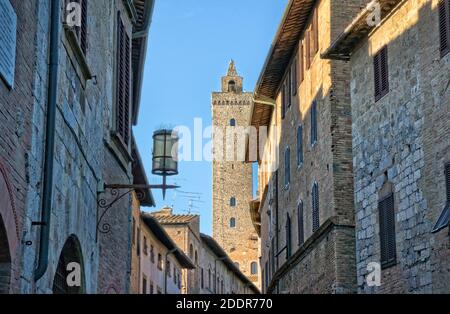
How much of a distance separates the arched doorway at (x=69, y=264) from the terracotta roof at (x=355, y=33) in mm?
7967

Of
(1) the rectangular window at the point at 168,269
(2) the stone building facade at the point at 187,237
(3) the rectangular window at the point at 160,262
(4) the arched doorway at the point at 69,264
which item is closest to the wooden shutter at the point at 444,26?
(4) the arched doorway at the point at 69,264

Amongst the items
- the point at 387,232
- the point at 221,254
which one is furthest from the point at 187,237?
the point at 387,232

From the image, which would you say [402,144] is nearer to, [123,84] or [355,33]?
[355,33]

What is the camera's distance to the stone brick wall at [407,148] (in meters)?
14.7

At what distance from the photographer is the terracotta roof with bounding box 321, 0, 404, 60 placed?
1720 centimetres

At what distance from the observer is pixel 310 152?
907 inches

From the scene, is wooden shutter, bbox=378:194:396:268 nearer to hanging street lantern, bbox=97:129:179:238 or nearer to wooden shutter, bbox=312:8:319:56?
hanging street lantern, bbox=97:129:179:238

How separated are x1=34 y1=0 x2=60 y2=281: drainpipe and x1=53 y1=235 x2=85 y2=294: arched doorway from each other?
2.07m

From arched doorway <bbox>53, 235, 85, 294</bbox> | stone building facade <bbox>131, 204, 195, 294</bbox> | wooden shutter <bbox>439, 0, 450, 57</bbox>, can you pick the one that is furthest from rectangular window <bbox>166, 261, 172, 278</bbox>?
arched doorway <bbox>53, 235, 85, 294</bbox>

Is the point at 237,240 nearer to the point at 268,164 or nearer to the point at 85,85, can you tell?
the point at 268,164

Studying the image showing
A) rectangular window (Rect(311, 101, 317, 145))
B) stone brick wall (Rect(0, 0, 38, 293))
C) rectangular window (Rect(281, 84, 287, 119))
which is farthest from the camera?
rectangular window (Rect(281, 84, 287, 119))

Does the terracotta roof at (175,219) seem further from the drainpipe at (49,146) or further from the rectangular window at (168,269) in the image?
the drainpipe at (49,146)

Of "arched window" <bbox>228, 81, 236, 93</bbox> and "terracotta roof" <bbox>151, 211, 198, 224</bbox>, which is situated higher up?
"arched window" <bbox>228, 81, 236, 93</bbox>

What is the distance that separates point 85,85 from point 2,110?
15.0ft
